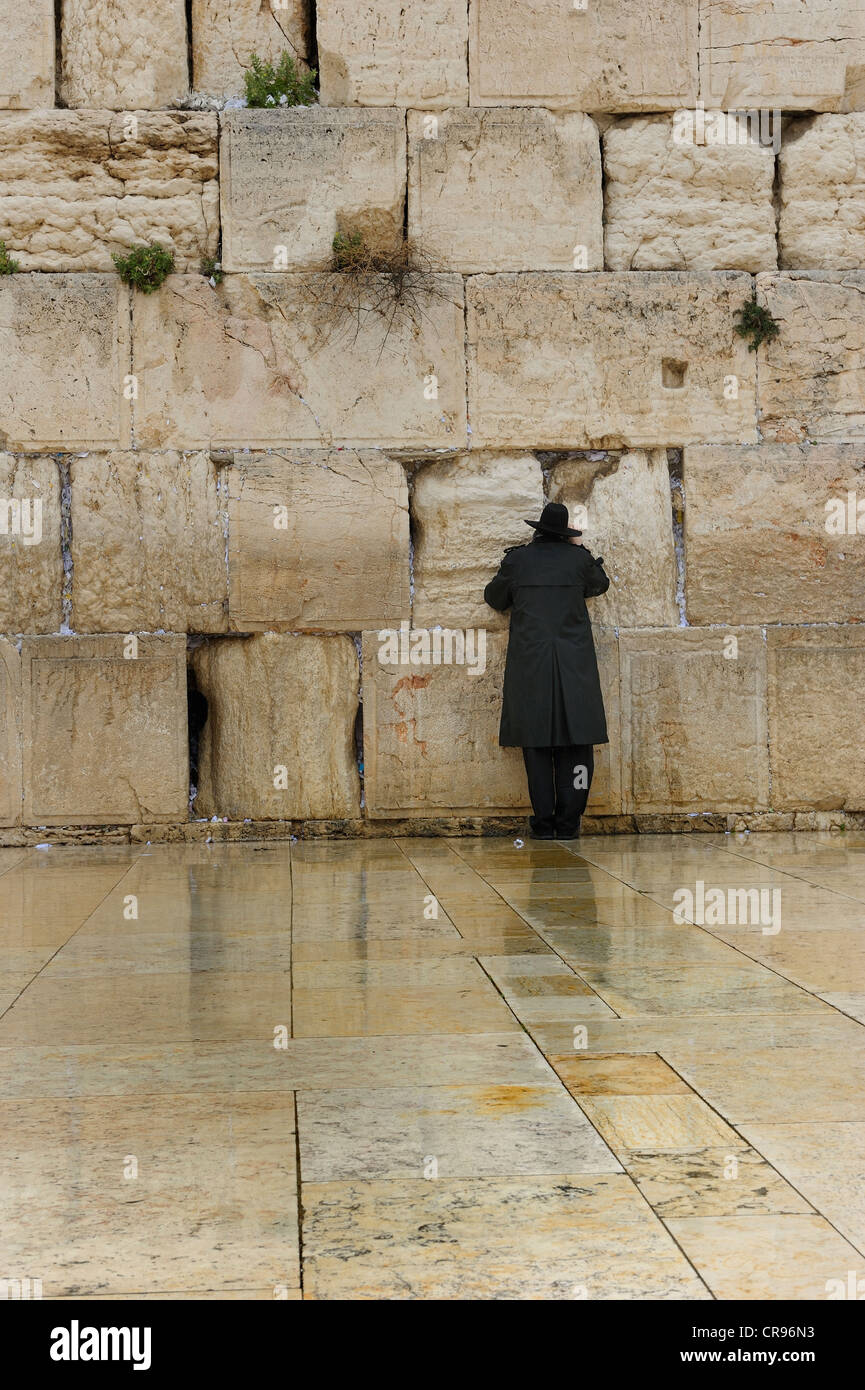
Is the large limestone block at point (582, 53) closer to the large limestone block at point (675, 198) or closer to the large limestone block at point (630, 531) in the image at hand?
the large limestone block at point (675, 198)

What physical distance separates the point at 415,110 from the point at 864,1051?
20.9ft

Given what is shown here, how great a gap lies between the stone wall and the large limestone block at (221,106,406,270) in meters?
0.02

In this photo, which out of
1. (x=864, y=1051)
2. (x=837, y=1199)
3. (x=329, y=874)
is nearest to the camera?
(x=837, y=1199)

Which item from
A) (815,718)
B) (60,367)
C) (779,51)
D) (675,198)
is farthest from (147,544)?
(779,51)

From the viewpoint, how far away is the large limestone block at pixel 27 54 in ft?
26.2

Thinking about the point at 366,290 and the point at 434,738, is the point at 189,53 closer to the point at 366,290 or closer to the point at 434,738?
the point at 366,290

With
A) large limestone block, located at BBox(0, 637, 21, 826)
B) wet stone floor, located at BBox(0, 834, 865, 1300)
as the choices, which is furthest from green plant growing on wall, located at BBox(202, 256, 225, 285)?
wet stone floor, located at BBox(0, 834, 865, 1300)

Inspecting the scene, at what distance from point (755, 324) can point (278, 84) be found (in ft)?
9.80

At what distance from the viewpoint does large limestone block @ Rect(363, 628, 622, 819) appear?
8.00m

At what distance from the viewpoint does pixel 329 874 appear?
6.56 m

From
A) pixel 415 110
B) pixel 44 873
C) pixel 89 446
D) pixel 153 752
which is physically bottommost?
pixel 44 873

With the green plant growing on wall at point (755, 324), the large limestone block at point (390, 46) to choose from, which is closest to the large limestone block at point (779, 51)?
the green plant growing on wall at point (755, 324)

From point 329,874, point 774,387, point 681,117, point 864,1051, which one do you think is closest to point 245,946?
point 329,874

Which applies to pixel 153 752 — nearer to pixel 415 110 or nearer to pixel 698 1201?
pixel 415 110
